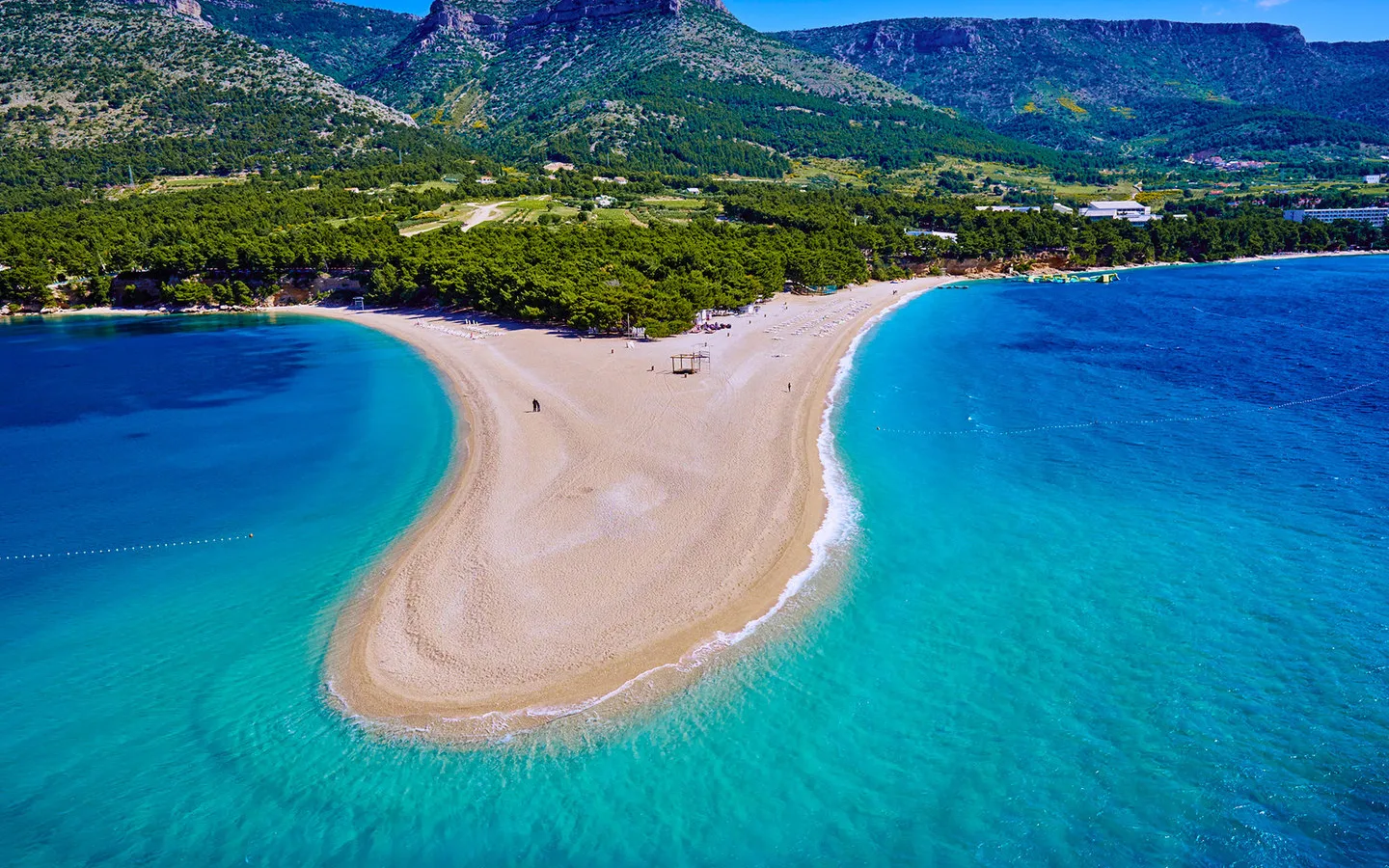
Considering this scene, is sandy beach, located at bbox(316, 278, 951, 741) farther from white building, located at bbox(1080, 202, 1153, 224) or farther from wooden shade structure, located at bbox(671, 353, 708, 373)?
white building, located at bbox(1080, 202, 1153, 224)

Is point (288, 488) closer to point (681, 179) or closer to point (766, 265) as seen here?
point (766, 265)

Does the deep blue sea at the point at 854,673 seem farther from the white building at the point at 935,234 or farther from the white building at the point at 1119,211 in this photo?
the white building at the point at 1119,211

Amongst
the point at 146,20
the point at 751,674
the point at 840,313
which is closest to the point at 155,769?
the point at 751,674

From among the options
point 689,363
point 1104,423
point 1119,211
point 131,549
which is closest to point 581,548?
point 131,549

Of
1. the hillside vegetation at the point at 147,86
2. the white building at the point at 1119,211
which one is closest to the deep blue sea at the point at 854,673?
the white building at the point at 1119,211

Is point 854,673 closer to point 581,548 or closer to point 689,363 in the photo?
point 581,548
